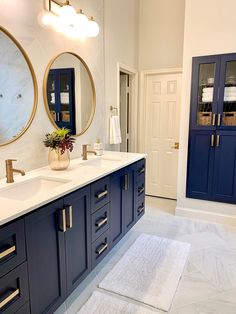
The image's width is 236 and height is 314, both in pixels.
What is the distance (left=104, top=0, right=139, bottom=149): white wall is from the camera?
299cm

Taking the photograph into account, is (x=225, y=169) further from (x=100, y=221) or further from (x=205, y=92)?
(x=100, y=221)

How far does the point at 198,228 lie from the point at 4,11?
296 cm

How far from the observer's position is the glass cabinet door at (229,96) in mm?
2885

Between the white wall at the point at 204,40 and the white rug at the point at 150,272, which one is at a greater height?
the white wall at the point at 204,40

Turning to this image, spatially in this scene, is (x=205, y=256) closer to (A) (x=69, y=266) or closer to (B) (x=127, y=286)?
(B) (x=127, y=286)

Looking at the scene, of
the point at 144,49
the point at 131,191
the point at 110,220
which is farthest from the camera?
the point at 144,49

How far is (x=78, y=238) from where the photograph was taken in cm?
169

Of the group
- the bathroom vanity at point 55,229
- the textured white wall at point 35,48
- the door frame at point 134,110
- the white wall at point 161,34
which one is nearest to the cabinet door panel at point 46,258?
the bathroom vanity at point 55,229

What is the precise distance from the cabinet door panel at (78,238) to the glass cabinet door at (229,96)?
2097 mm

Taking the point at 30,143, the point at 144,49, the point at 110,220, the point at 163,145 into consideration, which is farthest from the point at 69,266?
the point at 144,49

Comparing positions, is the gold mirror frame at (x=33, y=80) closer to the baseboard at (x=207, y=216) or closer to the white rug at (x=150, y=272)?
the white rug at (x=150, y=272)

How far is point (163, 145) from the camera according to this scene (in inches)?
157

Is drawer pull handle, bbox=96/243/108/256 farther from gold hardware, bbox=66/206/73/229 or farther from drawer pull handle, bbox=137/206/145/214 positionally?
drawer pull handle, bbox=137/206/145/214

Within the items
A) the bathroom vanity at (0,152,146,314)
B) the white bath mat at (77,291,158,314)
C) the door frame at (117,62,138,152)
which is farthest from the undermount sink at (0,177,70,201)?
the door frame at (117,62,138,152)
